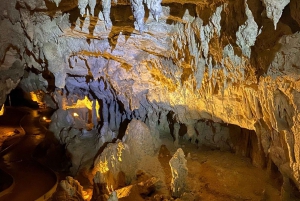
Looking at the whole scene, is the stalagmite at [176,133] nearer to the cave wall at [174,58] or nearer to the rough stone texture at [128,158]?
the cave wall at [174,58]

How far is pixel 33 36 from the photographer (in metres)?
7.42

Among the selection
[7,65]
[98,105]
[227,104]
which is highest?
[7,65]

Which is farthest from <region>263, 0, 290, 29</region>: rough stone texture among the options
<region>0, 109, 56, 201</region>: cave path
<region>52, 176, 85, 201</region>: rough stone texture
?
<region>0, 109, 56, 201</region>: cave path

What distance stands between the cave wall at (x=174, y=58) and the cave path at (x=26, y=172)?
1.41 m

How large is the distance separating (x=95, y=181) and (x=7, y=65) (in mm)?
4343

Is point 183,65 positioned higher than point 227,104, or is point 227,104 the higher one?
point 183,65

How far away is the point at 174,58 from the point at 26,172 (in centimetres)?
760

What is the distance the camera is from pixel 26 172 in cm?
1158

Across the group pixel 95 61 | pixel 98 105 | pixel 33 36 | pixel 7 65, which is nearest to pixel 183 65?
pixel 95 61

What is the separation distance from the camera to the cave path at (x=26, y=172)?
978 cm

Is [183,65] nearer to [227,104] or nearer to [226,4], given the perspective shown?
[227,104]

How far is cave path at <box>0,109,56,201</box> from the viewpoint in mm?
9781

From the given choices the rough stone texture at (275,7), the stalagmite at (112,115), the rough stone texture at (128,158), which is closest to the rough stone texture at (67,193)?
the rough stone texture at (128,158)

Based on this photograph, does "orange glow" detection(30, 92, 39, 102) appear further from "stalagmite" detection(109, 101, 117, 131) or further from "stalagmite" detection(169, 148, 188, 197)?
"stalagmite" detection(169, 148, 188, 197)
